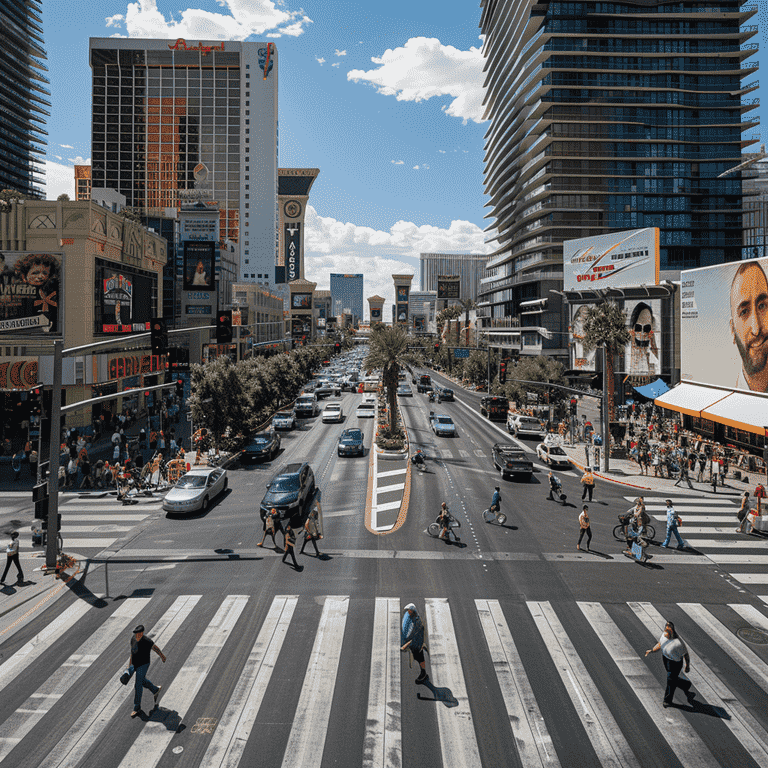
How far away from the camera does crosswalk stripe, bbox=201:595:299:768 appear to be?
8.70m

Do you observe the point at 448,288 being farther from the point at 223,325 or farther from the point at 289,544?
the point at 289,544

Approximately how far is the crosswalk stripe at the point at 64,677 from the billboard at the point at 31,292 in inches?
1199

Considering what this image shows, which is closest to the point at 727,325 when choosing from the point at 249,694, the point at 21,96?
the point at 249,694

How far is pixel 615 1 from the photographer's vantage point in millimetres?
84562

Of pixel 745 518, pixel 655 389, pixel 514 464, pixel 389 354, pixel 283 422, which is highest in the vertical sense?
pixel 389 354

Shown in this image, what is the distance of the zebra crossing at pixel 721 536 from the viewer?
1655cm

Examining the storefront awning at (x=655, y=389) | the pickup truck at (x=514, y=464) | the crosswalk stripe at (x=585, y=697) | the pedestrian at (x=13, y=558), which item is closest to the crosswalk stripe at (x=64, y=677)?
the pedestrian at (x=13, y=558)

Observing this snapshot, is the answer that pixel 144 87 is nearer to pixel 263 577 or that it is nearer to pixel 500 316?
pixel 500 316

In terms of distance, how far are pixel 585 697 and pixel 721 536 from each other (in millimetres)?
12887

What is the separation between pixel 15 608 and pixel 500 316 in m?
102

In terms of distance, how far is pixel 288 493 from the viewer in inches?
859

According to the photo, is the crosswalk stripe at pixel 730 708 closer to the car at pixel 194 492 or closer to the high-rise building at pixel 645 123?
the car at pixel 194 492

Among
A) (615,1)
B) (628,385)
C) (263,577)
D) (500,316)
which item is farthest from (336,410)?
(615,1)

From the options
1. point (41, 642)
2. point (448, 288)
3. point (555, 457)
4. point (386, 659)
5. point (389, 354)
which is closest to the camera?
point (386, 659)
